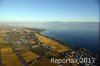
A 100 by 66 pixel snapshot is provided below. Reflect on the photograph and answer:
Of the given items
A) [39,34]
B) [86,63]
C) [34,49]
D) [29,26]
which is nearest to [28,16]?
[29,26]

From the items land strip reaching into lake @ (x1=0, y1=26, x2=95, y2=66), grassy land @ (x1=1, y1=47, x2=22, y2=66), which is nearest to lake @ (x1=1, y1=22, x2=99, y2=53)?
land strip reaching into lake @ (x1=0, y1=26, x2=95, y2=66)

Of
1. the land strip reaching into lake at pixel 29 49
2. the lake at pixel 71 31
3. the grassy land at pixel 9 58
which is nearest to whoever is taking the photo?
the grassy land at pixel 9 58

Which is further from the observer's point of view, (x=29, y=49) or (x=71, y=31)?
(x=71, y=31)

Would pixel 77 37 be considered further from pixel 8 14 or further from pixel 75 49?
pixel 8 14

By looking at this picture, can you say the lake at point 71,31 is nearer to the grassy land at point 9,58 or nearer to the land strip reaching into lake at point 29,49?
the land strip reaching into lake at point 29,49

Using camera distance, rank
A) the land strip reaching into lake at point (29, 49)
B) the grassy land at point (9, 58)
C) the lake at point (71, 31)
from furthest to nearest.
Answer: the lake at point (71, 31)
the land strip reaching into lake at point (29, 49)
the grassy land at point (9, 58)

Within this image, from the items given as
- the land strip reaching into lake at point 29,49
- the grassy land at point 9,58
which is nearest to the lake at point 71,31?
the land strip reaching into lake at point 29,49

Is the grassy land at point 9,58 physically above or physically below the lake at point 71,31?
below

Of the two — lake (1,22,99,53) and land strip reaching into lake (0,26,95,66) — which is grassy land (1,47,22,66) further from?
lake (1,22,99,53)

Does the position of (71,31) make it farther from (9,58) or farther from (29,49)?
(9,58)

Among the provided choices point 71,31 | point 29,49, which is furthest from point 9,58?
point 71,31

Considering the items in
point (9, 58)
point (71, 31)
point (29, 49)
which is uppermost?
point (71, 31)

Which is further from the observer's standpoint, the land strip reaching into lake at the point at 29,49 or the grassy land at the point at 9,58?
the land strip reaching into lake at the point at 29,49
